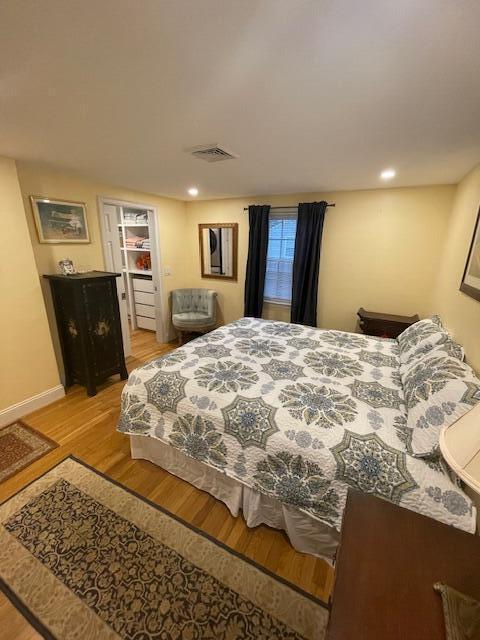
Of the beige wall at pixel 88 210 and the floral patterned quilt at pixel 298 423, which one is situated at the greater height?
the beige wall at pixel 88 210

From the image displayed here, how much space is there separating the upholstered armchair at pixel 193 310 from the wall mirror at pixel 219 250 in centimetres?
38

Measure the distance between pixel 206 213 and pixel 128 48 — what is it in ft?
11.2

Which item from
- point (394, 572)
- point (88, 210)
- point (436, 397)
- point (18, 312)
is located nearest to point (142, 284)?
point (88, 210)

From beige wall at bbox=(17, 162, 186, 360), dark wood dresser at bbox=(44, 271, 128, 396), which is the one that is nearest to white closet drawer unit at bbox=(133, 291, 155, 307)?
beige wall at bbox=(17, 162, 186, 360)

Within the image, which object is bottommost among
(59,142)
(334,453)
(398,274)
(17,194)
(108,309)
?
(334,453)

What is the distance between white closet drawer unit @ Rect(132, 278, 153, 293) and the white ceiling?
2.44m

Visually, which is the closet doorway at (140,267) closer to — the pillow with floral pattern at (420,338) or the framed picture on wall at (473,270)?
the pillow with floral pattern at (420,338)

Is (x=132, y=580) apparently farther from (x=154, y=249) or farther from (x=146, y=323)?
(x=146, y=323)

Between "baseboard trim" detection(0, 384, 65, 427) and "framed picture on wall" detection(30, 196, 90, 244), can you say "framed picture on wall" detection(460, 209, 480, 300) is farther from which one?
"baseboard trim" detection(0, 384, 65, 427)

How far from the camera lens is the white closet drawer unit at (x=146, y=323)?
15.7ft

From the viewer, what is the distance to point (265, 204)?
375cm

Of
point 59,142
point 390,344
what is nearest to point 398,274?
point 390,344

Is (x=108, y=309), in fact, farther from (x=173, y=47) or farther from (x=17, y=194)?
(x=173, y=47)

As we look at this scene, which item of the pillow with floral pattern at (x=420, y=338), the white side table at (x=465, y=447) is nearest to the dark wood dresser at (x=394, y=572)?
the white side table at (x=465, y=447)
